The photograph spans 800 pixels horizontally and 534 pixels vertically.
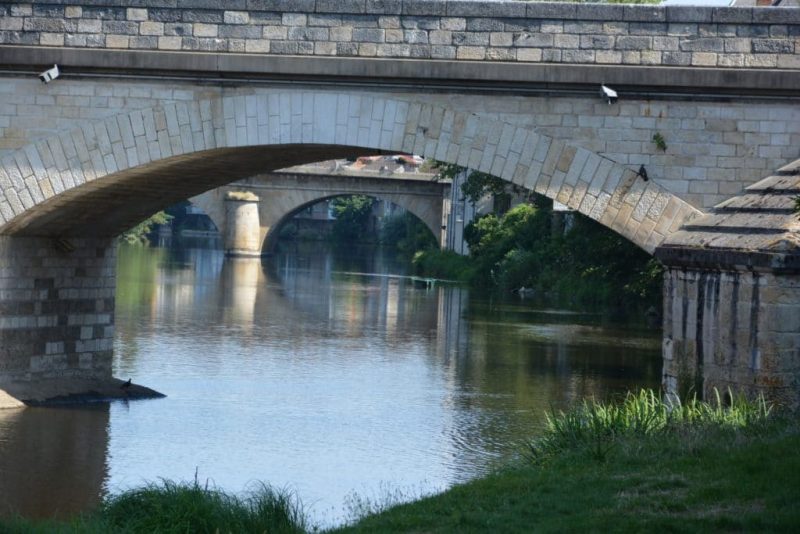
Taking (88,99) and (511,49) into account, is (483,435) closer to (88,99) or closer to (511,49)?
(511,49)

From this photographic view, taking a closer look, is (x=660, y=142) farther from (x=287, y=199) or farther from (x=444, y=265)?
(x=287, y=199)

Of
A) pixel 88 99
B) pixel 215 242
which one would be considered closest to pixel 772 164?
pixel 88 99

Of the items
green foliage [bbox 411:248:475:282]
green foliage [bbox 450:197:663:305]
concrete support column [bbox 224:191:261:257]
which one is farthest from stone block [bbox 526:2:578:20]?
concrete support column [bbox 224:191:261:257]

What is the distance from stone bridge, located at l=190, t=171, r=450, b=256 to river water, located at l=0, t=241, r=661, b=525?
19597 millimetres

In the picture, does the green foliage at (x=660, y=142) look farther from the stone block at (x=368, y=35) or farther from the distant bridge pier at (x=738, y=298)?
the stone block at (x=368, y=35)

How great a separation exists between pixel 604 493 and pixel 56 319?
33.8ft

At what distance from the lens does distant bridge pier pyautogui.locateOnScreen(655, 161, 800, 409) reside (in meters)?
11.8

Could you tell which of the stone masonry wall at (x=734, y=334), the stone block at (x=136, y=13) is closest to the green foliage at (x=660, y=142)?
the stone masonry wall at (x=734, y=334)

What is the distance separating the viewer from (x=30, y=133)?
1483 cm

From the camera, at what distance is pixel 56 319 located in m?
17.2

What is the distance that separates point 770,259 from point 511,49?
3.71m

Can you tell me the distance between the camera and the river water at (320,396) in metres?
13.3

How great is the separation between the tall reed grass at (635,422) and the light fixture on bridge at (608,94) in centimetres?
334

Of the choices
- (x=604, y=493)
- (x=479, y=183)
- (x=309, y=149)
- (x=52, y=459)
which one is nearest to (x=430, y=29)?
(x=309, y=149)
